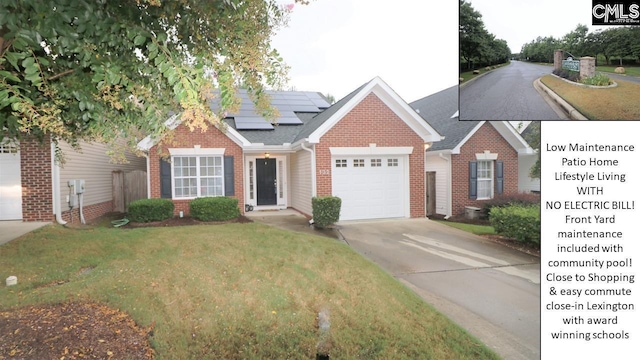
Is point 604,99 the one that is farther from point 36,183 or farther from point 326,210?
point 36,183

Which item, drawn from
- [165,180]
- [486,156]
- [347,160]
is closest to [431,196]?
[486,156]

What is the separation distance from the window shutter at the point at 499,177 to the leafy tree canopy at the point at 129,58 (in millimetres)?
10678

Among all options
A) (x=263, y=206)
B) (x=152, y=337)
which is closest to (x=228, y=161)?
(x=263, y=206)

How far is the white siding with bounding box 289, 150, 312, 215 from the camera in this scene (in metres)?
11.8

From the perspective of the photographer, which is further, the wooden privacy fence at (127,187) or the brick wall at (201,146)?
the wooden privacy fence at (127,187)

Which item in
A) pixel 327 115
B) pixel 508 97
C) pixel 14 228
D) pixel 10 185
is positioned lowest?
pixel 14 228

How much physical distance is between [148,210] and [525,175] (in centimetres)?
1288

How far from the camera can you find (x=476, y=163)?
42.0 ft

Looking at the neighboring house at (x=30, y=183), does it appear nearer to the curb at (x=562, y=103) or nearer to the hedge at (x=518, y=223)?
the curb at (x=562, y=103)

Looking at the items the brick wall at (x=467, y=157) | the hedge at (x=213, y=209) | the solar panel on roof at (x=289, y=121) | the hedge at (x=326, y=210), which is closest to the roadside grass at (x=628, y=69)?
the hedge at (x=326, y=210)

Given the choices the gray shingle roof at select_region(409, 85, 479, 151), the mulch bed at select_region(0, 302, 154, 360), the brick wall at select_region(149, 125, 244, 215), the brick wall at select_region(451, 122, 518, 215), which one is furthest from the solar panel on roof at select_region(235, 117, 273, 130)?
the mulch bed at select_region(0, 302, 154, 360)

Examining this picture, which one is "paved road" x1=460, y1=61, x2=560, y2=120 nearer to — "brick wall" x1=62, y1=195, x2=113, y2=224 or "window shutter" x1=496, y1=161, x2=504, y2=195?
"window shutter" x1=496, y1=161, x2=504, y2=195

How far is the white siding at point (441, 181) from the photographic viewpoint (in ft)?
42.6

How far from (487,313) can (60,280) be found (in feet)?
18.9
